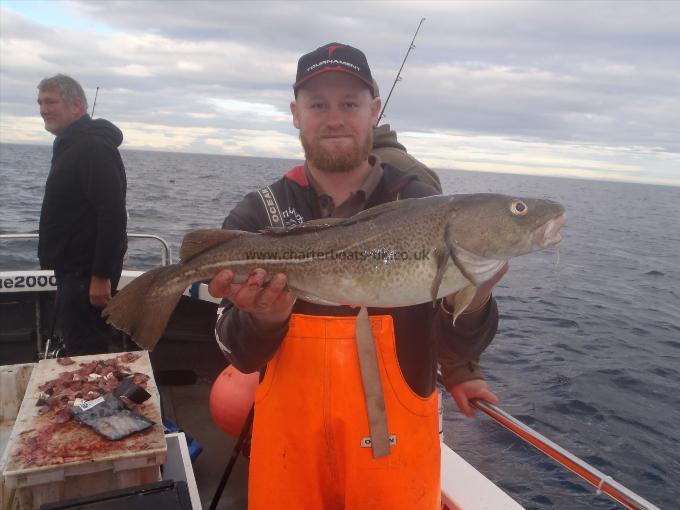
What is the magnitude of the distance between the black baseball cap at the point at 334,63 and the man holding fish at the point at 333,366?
2cm

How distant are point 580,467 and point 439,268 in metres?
1.54

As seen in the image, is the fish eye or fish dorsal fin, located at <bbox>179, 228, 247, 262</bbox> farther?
fish dorsal fin, located at <bbox>179, 228, 247, 262</bbox>

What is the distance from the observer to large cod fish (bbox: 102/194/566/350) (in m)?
2.97

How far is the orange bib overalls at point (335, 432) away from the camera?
10.3 feet

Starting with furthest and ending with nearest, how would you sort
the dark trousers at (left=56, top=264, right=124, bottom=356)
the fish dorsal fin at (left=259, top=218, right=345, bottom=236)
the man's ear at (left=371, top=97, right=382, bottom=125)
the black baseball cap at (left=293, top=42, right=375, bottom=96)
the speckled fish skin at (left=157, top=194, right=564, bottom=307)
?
the dark trousers at (left=56, top=264, right=124, bottom=356) < the man's ear at (left=371, top=97, right=382, bottom=125) < the black baseball cap at (left=293, top=42, right=375, bottom=96) < the fish dorsal fin at (left=259, top=218, right=345, bottom=236) < the speckled fish skin at (left=157, top=194, right=564, bottom=307)

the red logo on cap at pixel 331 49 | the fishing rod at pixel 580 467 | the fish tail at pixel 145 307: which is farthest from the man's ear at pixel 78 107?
the fishing rod at pixel 580 467

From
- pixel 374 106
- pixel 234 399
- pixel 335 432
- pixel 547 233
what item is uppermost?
pixel 374 106

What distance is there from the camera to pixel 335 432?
316 cm

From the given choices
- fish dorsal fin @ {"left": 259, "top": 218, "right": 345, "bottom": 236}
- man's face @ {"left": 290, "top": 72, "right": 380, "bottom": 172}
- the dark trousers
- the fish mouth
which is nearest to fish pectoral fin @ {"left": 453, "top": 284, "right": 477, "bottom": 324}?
the fish mouth

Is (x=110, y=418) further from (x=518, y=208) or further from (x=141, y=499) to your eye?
(x=518, y=208)

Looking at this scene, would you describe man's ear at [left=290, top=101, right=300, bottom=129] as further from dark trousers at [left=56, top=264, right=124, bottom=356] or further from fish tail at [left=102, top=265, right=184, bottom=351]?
dark trousers at [left=56, top=264, right=124, bottom=356]

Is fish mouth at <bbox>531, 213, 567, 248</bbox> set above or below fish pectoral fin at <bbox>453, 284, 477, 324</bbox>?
above

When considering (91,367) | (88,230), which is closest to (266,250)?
(91,367)

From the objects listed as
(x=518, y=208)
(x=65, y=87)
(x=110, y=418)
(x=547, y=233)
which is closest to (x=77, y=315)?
(x=65, y=87)
